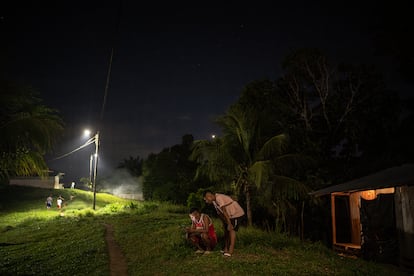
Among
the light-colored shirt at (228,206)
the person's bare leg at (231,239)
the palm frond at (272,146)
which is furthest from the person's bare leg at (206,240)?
the palm frond at (272,146)

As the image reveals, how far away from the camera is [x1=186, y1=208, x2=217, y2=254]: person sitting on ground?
27.4ft

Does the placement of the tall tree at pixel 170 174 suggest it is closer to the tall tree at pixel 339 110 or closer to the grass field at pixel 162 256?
the tall tree at pixel 339 110

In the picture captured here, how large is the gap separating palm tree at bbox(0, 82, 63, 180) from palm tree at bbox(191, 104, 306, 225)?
298 inches

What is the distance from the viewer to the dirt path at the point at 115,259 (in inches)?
318

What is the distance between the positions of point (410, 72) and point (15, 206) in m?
30.5

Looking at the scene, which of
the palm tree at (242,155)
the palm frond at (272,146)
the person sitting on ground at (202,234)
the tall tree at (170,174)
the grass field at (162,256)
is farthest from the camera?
the tall tree at (170,174)

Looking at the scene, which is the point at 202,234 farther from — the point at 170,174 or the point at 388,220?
the point at 170,174

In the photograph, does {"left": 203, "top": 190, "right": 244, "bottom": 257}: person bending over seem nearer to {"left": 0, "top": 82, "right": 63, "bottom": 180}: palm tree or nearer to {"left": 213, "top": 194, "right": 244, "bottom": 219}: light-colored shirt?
{"left": 213, "top": 194, "right": 244, "bottom": 219}: light-colored shirt

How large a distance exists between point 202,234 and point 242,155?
778 centimetres

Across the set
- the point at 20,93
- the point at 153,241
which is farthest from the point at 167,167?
the point at 20,93

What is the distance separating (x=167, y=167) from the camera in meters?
39.4

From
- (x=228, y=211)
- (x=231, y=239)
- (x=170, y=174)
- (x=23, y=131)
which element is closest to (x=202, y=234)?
(x=231, y=239)

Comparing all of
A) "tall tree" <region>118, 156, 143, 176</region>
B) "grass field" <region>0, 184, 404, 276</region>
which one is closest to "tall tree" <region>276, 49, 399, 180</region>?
"grass field" <region>0, 184, 404, 276</region>

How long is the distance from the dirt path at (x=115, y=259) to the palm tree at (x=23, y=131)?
9.49 feet
